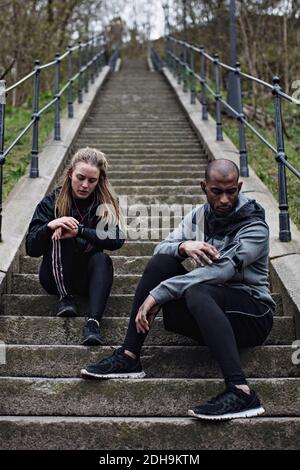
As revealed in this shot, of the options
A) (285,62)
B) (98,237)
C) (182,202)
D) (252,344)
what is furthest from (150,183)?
(285,62)

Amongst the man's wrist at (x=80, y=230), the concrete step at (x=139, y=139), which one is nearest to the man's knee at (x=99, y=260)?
the man's wrist at (x=80, y=230)

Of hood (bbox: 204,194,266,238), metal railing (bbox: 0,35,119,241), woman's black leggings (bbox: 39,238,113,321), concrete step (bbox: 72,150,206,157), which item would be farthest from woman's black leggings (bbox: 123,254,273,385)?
concrete step (bbox: 72,150,206,157)

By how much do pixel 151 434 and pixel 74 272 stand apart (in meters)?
1.18

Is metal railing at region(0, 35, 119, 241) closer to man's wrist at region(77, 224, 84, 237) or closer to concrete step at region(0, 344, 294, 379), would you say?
man's wrist at region(77, 224, 84, 237)

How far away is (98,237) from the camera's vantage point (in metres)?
3.70

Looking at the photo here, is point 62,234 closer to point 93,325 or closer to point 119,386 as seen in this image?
point 93,325

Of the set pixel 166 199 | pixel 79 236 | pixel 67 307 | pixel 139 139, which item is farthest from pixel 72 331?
pixel 139 139

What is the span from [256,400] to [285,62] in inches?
356

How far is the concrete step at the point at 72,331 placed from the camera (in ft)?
11.7

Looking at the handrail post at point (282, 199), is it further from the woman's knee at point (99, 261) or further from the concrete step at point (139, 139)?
the concrete step at point (139, 139)

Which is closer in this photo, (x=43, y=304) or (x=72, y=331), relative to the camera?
(x=72, y=331)

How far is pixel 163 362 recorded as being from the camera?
331 centimetres

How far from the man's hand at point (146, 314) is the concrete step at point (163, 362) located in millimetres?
244
